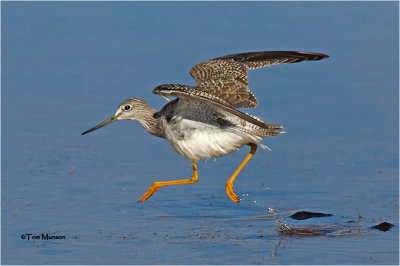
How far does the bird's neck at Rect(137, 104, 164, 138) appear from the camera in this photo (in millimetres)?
12992

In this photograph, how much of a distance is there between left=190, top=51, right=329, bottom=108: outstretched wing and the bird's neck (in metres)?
0.85

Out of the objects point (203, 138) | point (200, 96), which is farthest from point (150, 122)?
point (200, 96)

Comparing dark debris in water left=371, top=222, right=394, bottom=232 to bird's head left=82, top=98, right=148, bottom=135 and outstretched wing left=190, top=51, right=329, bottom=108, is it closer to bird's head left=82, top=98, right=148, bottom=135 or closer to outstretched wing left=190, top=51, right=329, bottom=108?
outstretched wing left=190, top=51, right=329, bottom=108

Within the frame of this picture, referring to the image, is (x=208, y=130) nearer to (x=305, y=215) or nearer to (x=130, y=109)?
(x=130, y=109)

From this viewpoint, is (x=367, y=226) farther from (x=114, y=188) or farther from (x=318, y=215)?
(x=114, y=188)

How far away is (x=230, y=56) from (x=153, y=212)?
2.83m

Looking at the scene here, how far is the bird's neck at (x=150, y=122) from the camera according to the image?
42.6 ft

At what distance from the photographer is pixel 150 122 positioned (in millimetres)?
13109

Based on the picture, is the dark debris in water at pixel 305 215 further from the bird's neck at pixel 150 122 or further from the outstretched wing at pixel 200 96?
the outstretched wing at pixel 200 96

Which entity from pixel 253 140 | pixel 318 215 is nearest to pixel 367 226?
pixel 318 215

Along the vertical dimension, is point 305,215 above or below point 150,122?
below

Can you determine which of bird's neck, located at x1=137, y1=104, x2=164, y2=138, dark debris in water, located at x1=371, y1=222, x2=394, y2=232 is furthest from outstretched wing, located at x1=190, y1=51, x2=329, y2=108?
dark debris in water, located at x1=371, y1=222, x2=394, y2=232

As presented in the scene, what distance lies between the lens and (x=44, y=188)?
1470 cm

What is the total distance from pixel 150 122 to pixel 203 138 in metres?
1.15
